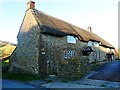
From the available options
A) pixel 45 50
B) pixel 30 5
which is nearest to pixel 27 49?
pixel 45 50

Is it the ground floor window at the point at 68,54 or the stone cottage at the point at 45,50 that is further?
the ground floor window at the point at 68,54

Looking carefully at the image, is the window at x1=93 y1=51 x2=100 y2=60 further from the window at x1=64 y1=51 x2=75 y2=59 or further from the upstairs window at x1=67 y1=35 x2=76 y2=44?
the window at x1=64 y1=51 x2=75 y2=59

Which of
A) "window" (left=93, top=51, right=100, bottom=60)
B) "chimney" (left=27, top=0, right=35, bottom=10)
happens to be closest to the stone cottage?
"chimney" (left=27, top=0, right=35, bottom=10)

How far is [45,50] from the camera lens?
29344 mm

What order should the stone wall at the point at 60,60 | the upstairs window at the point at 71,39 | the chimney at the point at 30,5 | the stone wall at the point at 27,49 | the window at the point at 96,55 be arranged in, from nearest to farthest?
the stone wall at the point at 60,60, the stone wall at the point at 27,49, the chimney at the point at 30,5, the upstairs window at the point at 71,39, the window at the point at 96,55

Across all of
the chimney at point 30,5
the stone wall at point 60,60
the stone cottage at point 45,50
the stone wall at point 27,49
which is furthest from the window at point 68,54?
the chimney at point 30,5

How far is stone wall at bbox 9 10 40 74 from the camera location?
96.7ft

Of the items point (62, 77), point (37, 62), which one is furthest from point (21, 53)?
point (62, 77)

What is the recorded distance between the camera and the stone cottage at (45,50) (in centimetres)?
2778

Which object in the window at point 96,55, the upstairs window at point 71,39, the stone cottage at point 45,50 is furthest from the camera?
the window at point 96,55

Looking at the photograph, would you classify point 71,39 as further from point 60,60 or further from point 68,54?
point 60,60

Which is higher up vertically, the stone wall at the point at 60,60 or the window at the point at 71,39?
the window at the point at 71,39

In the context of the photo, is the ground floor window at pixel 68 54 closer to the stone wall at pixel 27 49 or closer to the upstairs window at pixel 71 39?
the upstairs window at pixel 71 39

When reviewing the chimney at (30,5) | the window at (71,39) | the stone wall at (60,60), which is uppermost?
the chimney at (30,5)
